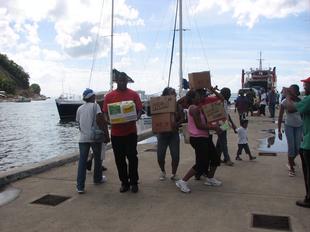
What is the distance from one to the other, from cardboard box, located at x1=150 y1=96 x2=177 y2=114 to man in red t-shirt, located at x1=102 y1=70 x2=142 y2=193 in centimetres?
65

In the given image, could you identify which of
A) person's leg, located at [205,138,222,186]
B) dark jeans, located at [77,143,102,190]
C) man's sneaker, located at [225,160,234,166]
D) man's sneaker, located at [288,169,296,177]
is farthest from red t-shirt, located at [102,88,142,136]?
man's sneaker, located at [288,169,296,177]

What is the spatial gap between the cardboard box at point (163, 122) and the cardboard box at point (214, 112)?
0.71m

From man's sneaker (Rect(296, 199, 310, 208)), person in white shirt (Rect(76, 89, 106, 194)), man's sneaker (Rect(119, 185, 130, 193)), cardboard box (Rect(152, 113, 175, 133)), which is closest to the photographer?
man's sneaker (Rect(296, 199, 310, 208))

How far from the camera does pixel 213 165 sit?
23.6ft

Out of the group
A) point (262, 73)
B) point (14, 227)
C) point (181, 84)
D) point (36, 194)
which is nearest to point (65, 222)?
point (14, 227)

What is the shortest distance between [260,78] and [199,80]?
1432 inches

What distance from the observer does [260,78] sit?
42125 mm

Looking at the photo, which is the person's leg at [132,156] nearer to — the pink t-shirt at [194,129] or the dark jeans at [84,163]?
the dark jeans at [84,163]

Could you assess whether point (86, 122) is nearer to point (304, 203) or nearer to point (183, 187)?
point (183, 187)

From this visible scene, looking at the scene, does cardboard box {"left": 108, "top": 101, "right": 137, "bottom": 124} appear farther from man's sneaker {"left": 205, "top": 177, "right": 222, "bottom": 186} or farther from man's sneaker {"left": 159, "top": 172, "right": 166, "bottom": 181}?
man's sneaker {"left": 205, "top": 177, "right": 222, "bottom": 186}

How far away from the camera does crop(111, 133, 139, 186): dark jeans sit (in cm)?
683

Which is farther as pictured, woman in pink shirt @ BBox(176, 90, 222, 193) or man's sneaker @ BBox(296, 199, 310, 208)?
woman in pink shirt @ BBox(176, 90, 222, 193)

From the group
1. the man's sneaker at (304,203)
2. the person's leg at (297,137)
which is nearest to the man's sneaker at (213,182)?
the man's sneaker at (304,203)

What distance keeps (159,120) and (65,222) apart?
2.63m
